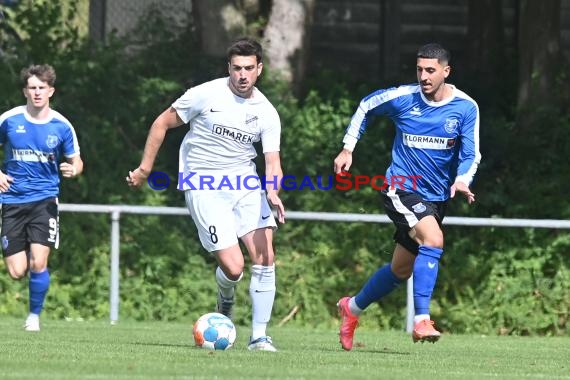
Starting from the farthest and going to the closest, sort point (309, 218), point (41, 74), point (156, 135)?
1. point (309, 218)
2. point (41, 74)
3. point (156, 135)

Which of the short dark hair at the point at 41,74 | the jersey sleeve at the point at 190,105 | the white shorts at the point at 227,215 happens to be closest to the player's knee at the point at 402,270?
the white shorts at the point at 227,215

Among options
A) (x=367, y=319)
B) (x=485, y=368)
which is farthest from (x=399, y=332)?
(x=485, y=368)

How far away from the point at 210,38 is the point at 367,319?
159 inches

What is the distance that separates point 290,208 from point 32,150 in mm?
5181

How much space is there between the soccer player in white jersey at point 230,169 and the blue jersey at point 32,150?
2.10 meters

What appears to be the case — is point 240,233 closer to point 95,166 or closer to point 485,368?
point 485,368

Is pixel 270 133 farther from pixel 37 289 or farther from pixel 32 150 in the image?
pixel 37 289

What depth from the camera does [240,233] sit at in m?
10.5

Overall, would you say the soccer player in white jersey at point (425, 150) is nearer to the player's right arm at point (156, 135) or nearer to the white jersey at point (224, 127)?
the white jersey at point (224, 127)

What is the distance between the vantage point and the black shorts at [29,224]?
1239 cm

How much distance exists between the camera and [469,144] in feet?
34.7

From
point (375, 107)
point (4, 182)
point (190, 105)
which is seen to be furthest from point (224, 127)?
point (4, 182)

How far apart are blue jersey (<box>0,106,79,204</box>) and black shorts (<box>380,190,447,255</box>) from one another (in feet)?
10.0

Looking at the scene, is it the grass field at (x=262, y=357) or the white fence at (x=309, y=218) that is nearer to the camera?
the grass field at (x=262, y=357)
